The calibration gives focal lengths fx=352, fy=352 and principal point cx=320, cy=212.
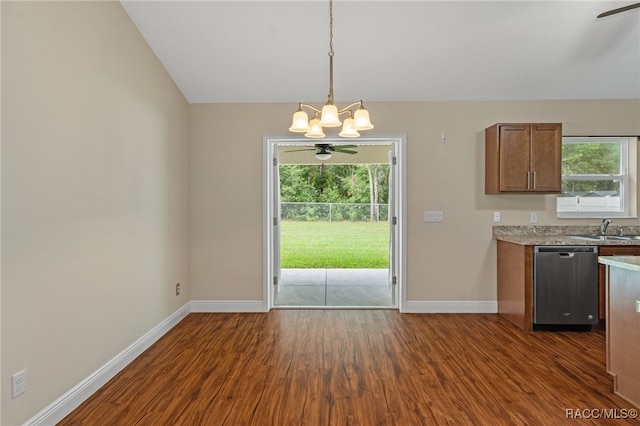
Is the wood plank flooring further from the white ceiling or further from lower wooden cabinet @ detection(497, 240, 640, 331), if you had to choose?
the white ceiling

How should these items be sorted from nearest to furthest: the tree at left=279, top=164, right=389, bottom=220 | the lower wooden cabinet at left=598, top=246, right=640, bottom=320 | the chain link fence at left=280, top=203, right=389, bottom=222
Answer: the lower wooden cabinet at left=598, top=246, right=640, bottom=320
the chain link fence at left=280, top=203, right=389, bottom=222
the tree at left=279, top=164, right=389, bottom=220

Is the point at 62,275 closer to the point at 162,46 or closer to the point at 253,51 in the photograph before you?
the point at 162,46

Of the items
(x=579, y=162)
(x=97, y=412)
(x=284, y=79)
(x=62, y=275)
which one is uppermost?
(x=284, y=79)

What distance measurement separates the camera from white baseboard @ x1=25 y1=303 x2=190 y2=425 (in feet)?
6.48

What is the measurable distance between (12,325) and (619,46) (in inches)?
199

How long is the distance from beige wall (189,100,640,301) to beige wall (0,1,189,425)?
2.51ft

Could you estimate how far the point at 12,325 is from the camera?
1754mm

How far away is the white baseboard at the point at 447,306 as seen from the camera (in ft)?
13.3

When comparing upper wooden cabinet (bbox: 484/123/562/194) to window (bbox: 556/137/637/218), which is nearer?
upper wooden cabinet (bbox: 484/123/562/194)

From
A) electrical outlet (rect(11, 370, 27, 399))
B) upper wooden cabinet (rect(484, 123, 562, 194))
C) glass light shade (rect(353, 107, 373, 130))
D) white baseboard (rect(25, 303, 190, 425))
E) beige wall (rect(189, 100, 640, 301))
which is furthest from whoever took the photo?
beige wall (rect(189, 100, 640, 301))

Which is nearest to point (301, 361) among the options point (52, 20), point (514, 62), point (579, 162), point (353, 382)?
point (353, 382)

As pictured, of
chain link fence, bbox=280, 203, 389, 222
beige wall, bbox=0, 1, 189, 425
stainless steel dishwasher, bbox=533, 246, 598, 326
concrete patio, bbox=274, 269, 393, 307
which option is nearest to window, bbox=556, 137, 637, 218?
stainless steel dishwasher, bbox=533, 246, 598, 326

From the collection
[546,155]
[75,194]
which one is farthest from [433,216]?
[75,194]

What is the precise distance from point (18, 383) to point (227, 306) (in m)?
2.40
